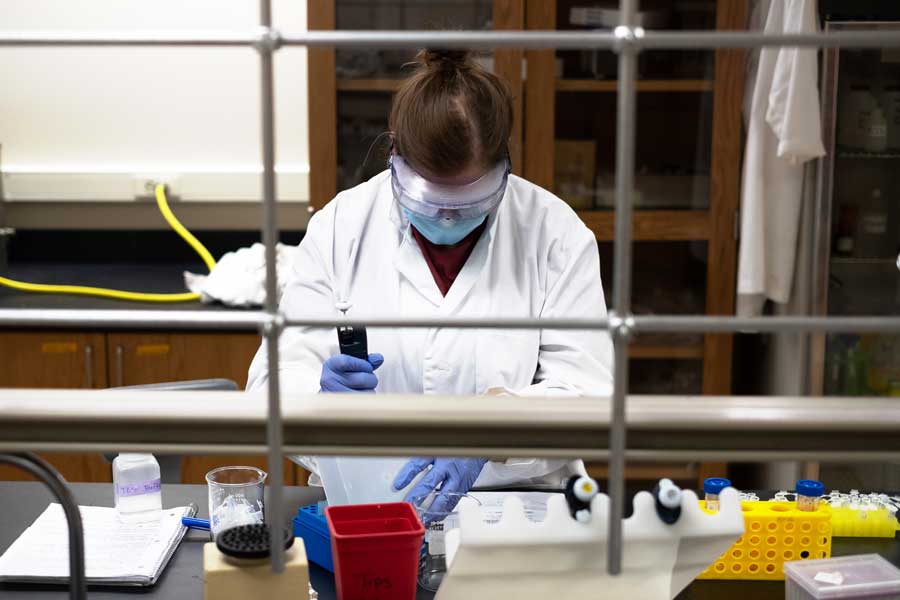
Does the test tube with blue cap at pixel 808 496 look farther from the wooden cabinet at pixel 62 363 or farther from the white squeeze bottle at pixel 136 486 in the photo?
the wooden cabinet at pixel 62 363

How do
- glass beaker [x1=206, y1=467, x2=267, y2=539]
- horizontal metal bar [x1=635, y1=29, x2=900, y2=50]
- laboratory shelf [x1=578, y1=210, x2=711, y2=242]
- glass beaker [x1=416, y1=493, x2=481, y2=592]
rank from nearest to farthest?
1. horizontal metal bar [x1=635, y1=29, x2=900, y2=50]
2. glass beaker [x1=416, y1=493, x2=481, y2=592]
3. glass beaker [x1=206, y1=467, x2=267, y2=539]
4. laboratory shelf [x1=578, y1=210, x2=711, y2=242]

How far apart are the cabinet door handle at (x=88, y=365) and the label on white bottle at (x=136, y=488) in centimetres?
151

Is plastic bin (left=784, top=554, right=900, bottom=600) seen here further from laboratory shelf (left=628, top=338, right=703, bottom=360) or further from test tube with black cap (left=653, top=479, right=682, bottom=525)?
laboratory shelf (left=628, top=338, right=703, bottom=360)

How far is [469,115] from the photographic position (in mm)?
1701

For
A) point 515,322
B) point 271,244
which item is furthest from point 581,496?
point 271,244

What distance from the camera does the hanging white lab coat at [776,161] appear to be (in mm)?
2861

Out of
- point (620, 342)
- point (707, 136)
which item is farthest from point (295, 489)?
point (707, 136)

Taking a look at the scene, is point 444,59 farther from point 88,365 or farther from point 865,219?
point 865,219

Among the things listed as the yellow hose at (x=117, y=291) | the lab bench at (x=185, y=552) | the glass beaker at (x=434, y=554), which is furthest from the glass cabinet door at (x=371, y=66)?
the glass beaker at (x=434, y=554)

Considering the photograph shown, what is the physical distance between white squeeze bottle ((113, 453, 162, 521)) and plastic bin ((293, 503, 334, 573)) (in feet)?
0.95

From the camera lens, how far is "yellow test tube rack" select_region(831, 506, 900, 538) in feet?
5.01

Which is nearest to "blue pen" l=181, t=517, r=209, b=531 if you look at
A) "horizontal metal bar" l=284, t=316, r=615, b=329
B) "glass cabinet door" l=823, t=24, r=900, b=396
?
"horizontal metal bar" l=284, t=316, r=615, b=329

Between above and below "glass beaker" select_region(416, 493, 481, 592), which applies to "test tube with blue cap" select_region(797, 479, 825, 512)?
above

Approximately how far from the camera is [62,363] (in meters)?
2.99
